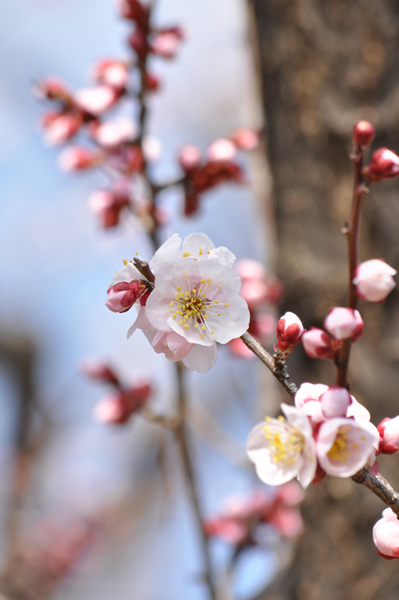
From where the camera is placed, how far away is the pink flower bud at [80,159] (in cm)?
122

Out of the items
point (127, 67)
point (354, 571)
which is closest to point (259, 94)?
point (127, 67)

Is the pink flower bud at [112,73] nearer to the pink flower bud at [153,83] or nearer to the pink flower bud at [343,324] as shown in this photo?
the pink flower bud at [153,83]

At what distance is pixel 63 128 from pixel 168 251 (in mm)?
828

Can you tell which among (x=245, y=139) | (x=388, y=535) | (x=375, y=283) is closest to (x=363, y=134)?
(x=375, y=283)

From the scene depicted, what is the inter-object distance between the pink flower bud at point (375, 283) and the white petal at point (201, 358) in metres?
0.16

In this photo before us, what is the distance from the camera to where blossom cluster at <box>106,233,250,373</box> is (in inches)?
18.5

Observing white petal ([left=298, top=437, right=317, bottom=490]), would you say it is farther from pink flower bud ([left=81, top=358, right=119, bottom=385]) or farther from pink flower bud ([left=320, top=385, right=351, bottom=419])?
pink flower bud ([left=81, top=358, right=119, bottom=385])

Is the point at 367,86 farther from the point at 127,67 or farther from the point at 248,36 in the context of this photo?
the point at 127,67

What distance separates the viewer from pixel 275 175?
Result: 5.12ft

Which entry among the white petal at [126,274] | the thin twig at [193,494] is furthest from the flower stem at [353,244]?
the thin twig at [193,494]

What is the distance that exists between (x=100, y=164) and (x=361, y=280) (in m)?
0.92

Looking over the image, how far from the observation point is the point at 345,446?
0.42 metres

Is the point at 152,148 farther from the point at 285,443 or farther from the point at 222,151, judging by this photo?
the point at 285,443

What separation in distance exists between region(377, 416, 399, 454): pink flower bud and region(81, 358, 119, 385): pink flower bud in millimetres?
798
